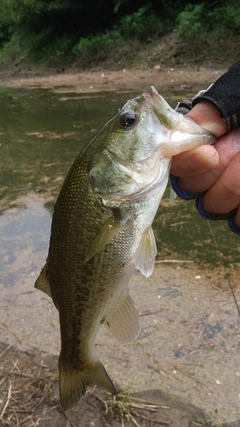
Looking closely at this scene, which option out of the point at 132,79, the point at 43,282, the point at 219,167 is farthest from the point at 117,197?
the point at 132,79

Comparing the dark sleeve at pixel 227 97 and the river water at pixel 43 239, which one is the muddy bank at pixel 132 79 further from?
the dark sleeve at pixel 227 97

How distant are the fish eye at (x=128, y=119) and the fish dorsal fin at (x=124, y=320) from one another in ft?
2.08

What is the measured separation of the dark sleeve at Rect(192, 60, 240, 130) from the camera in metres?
1.59

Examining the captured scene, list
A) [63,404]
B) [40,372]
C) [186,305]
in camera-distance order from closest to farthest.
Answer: [63,404]
[40,372]
[186,305]

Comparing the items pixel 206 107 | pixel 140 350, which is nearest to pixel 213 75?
pixel 140 350

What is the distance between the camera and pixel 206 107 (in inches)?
64.2

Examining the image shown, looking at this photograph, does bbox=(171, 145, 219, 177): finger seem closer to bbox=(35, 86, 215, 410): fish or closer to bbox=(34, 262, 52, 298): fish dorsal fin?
bbox=(35, 86, 215, 410): fish

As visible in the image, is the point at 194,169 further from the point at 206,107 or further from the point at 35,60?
the point at 35,60

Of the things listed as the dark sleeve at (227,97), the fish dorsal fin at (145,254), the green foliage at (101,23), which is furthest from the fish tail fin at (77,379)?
the green foliage at (101,23)

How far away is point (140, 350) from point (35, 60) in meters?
23.3

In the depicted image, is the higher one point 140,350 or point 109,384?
point 109,384

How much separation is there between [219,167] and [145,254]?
0.43 metres

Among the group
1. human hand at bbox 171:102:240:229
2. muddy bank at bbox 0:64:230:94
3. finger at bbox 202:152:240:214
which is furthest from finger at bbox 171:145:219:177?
muddy bank at bbox 0:64:230:94

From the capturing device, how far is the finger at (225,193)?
1.71 meters
